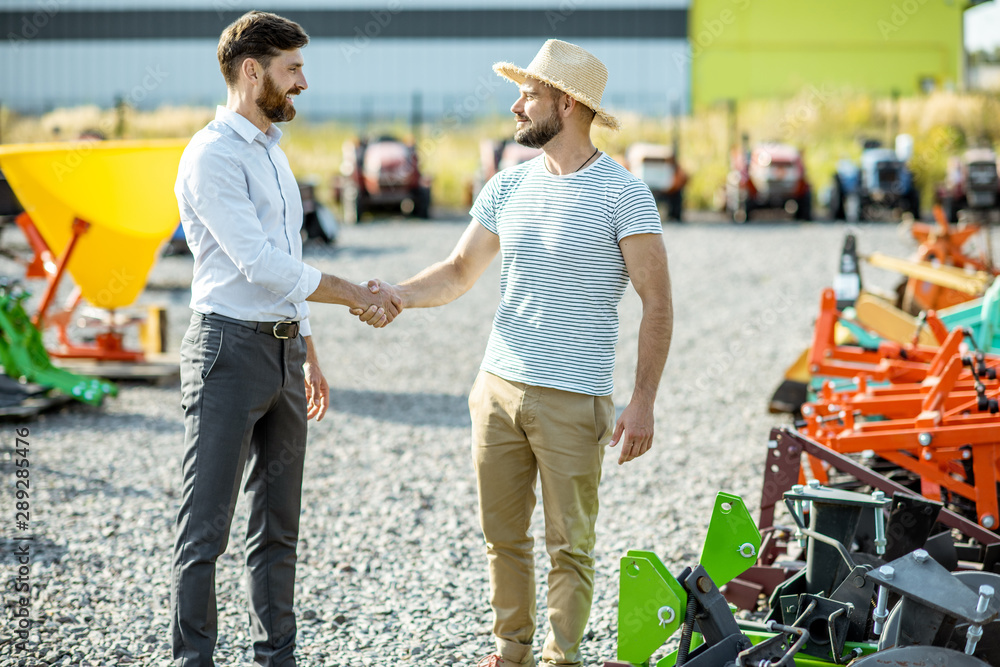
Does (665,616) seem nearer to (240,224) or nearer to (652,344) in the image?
(652,344)

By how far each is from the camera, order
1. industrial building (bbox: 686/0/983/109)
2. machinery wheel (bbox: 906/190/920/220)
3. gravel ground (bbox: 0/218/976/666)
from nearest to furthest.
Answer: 1. gravel ground (bbox: 0/218/976/666)
2. machinery wheel (bbox: 906/190/920/220)
3. industrial building (bbox: 686/0/983/109)

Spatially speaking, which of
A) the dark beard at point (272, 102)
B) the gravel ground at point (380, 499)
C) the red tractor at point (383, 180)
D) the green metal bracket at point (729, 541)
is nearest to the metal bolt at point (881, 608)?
the green metal bracket at point (729, 541)

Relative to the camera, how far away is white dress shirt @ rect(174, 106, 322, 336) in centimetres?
244

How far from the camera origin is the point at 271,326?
2574 millimetres

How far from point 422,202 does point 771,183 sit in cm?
627

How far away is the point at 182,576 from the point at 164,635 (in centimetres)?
83

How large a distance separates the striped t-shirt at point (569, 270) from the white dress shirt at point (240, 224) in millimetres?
574

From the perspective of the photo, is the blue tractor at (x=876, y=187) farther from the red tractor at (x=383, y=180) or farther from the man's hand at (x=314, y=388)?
the man's hand at (x=314, y=388)

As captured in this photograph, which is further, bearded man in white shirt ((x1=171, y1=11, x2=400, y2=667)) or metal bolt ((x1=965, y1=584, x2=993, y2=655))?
bearded man in white shirt ((x1=171, y1=11, x2=400, y2=667))

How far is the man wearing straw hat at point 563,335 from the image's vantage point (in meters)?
2.57

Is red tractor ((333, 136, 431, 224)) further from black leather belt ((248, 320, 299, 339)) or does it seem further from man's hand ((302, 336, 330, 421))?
black leather belt ((248, 320, 299, 339))

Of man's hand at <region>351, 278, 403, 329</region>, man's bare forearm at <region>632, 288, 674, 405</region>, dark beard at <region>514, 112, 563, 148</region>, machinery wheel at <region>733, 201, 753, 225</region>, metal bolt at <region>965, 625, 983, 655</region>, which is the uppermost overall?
machinery wheel at <region>733, 201, 753, 225</region>

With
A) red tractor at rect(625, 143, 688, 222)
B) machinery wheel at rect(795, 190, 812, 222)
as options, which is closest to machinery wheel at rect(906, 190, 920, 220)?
machinery wheel at rect(795, 190, 812, 222)

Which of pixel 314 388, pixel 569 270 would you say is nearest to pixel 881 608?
pixel 569 270
